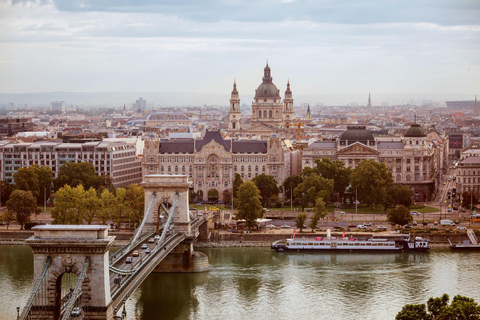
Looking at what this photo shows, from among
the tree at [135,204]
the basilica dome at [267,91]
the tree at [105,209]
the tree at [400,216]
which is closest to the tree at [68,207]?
the tree at [105,209]

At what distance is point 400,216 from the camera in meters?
63.6

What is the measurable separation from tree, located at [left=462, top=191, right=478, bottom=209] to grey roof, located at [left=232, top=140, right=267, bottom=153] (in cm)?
1708

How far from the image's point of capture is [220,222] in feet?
216

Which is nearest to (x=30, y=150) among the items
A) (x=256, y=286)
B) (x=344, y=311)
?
(x=256, y=286)

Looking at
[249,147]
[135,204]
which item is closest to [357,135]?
[249,147]

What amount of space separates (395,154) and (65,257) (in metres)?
55.4

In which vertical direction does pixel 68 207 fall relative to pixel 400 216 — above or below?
above

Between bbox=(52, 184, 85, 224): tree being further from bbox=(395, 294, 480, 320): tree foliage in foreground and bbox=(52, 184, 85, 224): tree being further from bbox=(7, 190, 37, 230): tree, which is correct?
bbox=(395, 294, 480, 320): tree foliage in foreground

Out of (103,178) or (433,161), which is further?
(433,161)

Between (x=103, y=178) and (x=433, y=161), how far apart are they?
31.7 meters

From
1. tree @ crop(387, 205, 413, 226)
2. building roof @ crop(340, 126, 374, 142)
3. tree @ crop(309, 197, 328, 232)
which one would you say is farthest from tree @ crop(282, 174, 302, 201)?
tree @ crop(387, 205, 413, 226)

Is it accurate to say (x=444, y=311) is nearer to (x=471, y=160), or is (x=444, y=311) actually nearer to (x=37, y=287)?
(x=37, y=287)

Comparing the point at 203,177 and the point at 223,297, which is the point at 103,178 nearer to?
the point at 203,177

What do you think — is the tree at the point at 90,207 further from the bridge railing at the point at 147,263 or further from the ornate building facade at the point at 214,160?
the ornate building facade at the point at 214,160
